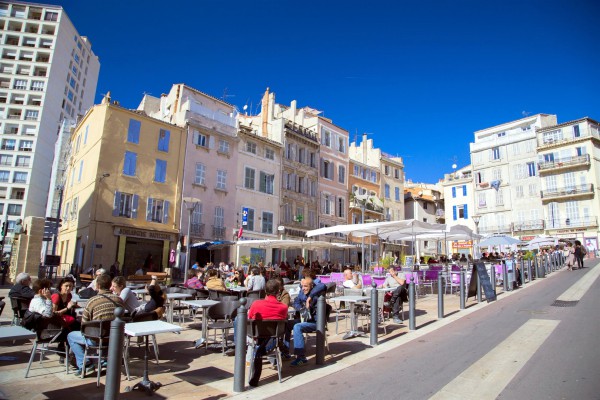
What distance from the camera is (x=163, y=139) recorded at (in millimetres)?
25609

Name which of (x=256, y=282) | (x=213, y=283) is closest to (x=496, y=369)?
(x=213, y=283)

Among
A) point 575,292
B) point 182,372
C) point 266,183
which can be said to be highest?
point 266,183

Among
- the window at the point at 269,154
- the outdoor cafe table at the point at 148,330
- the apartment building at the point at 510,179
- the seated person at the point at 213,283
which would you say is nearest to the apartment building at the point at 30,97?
the window at the point at 269,154

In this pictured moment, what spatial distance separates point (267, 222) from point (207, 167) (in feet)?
21.6

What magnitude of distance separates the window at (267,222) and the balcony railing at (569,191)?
3074 centimetres

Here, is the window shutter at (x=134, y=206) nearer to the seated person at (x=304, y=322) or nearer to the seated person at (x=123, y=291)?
the seated person at (x=123, y=291)

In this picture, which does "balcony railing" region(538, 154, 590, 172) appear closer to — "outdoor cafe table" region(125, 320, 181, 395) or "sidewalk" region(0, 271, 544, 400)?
"sidewalk" region(0, 271, 544, 400)

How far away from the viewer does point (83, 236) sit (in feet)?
74.6

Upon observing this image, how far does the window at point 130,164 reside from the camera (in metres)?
23.6

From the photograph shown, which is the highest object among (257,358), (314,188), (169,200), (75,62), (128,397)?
(75,62)

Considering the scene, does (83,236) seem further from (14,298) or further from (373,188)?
(373,188)

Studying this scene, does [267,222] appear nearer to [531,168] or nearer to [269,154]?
[269,154]

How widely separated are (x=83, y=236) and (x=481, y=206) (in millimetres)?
42428

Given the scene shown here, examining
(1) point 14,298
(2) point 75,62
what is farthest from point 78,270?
(2) point 75,62
